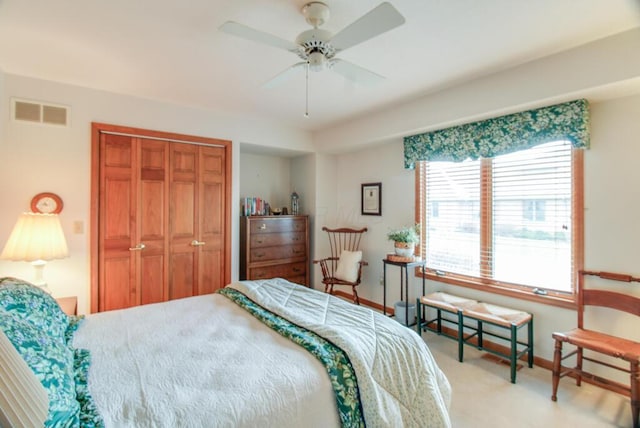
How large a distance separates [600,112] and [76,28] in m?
3.82

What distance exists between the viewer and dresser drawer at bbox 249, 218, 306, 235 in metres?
3.96

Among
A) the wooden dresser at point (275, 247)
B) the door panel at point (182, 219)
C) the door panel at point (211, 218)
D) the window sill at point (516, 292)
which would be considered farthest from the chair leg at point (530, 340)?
the door panel at point (182, 219)

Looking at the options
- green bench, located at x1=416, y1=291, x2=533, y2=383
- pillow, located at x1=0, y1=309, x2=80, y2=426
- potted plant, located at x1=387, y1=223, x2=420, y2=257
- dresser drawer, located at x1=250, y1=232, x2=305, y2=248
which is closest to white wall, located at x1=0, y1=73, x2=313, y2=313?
dresser drawer, located at x1=250, y1=232, x2=305, y2=248

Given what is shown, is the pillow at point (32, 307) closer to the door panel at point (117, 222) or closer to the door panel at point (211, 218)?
the door panel at point (117, 222)

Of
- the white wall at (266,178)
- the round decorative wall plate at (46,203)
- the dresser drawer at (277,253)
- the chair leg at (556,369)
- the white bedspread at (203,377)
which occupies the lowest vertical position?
the chair leg at (556,369)

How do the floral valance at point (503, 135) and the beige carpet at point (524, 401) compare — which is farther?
the floral valance at point (503, 135)

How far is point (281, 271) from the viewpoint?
4.21 m

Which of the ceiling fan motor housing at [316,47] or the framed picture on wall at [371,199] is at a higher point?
the ceiling fan motor housing at [316,47]

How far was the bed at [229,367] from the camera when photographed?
1.07 metres

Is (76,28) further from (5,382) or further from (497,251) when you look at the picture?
(497,251)

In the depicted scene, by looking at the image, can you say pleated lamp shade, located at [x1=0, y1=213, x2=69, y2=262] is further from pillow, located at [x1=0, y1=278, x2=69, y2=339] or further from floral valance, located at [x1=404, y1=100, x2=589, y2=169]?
floral valance, located at [x1=404, y1=100, x2=589, y2=169]

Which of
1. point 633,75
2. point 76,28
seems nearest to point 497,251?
point 633,75

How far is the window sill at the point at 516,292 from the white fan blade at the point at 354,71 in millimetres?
2259

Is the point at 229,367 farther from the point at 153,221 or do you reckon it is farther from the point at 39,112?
the point at 39,112
